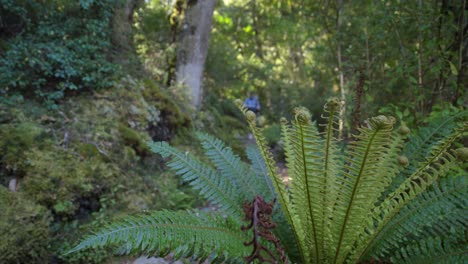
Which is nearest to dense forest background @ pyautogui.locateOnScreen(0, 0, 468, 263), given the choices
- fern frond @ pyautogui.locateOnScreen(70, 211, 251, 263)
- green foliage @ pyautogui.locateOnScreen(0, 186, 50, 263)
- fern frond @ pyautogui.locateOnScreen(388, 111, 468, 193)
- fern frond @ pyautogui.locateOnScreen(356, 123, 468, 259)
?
green foliage @ pyautogui.locateOnScreen(0, 186, 50, 263)

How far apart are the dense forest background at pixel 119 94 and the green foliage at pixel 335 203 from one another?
44 cm

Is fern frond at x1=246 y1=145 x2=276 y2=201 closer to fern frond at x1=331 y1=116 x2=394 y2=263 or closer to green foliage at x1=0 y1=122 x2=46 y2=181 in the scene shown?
fern frond at x1=331 y1=116 x2=394 y2=263

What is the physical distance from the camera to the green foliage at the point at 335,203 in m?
0.91

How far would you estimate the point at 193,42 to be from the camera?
5.14 meters

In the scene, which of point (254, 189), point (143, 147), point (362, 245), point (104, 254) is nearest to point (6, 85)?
point (143, 147)

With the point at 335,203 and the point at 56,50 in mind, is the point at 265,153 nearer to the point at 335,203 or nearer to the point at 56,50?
the point at 335,203

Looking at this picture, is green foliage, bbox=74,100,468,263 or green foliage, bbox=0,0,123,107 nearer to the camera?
green foliage, bbox=74,100,468,263

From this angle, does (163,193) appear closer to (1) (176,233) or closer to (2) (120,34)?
(1) (176,233)

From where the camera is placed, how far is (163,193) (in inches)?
113

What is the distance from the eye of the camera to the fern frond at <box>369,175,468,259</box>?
44.1 inches

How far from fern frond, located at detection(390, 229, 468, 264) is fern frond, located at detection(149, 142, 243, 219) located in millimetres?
672

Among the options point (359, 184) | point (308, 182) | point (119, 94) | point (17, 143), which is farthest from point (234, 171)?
point (119, 94)

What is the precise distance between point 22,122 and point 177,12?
11.2 feet

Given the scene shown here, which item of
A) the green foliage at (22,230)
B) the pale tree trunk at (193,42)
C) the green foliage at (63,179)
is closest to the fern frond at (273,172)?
the green foliage at (22,230)
